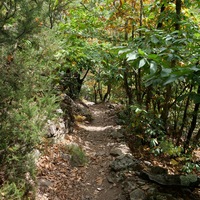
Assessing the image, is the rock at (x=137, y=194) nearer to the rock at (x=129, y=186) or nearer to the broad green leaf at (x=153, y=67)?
the rock at (x=129, y=186)

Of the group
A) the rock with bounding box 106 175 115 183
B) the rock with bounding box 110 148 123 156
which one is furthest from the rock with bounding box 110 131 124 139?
the rock with bounding box 106 175 115 183

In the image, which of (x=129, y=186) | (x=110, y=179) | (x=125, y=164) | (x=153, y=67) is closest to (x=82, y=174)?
(x=110, y=179)

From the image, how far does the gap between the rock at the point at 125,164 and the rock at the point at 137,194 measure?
1.01m

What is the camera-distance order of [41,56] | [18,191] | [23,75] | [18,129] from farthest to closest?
[41,56] < [23,75] < [18,129] < [18,191]

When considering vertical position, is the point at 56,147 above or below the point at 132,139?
above

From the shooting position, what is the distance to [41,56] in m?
5.14

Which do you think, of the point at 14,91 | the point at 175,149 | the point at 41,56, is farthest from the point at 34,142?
the point at 175,149

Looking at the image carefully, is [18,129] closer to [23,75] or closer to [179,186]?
[23,75]

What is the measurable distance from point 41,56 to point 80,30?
359 centimetres

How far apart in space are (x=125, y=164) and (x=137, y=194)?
1.27 meters

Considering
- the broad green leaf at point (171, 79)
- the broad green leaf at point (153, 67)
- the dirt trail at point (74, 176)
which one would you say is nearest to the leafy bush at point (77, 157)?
the dirt trail at point (74, 176)

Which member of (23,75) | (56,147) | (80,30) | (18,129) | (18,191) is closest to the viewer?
(18,191)

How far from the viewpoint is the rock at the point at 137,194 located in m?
4.73

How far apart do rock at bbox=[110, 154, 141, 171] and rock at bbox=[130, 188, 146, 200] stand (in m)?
1.01
